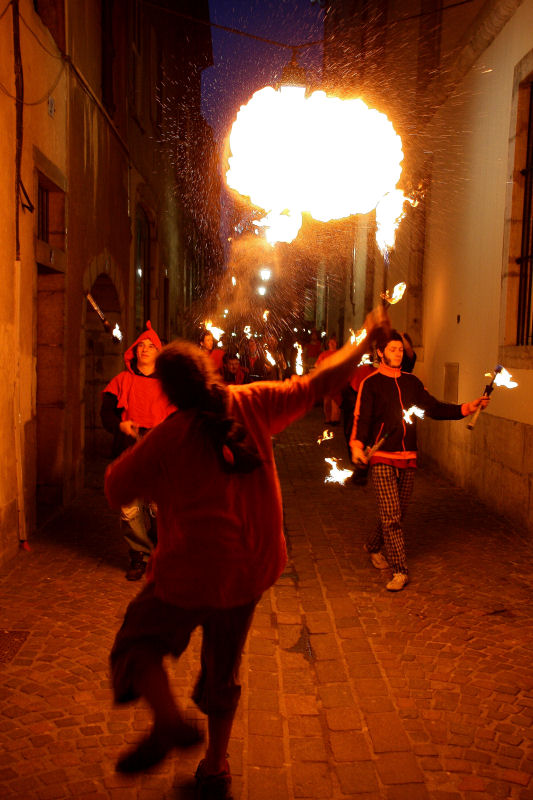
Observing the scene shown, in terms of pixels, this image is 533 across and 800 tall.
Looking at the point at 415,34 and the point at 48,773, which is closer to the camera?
the point at 48,773

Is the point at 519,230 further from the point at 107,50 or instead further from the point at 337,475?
the point at 107,50

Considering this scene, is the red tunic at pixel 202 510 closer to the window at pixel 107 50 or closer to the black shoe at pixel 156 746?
the black shoe at pixel 156 746

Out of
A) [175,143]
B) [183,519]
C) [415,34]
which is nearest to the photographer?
[183,519]

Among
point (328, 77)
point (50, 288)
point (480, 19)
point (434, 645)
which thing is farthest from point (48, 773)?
point (328, 77)

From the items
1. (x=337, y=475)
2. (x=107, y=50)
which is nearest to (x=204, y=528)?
(x=337, y=475)

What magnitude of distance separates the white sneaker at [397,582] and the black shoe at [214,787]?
2902mm

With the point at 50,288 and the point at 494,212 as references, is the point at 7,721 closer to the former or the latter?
the point at 50,288

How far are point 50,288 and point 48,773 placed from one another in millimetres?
6049

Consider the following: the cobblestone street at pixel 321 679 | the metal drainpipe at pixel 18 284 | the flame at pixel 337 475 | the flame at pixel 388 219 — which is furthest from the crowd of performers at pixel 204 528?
the flame at pixel 337 475

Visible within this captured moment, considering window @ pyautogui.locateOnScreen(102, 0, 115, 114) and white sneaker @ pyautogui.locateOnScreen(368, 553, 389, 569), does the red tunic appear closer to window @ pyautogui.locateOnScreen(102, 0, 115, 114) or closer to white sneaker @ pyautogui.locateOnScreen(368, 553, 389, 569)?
white sneaker @ pyautogui.locateOnScreen(368, 553, 389, 569)

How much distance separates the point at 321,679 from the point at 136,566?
89.3 inches

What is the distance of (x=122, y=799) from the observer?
9.60 ft

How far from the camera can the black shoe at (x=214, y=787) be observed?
288 cm

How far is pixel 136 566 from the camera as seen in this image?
231 inches
